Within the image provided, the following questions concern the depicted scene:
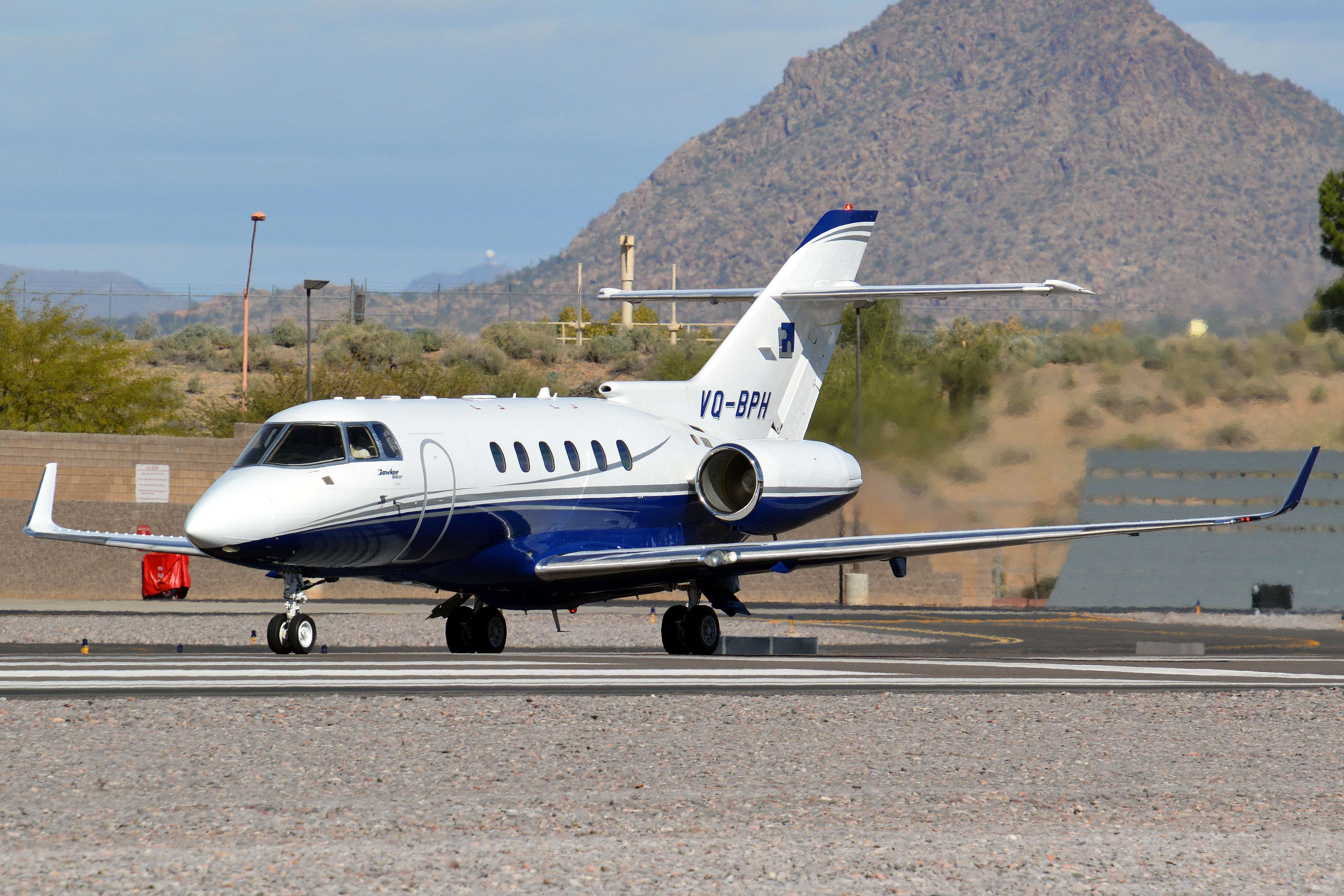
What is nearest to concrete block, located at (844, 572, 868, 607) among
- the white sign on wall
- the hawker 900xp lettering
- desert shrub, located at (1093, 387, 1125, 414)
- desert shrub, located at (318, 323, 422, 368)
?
desert shrub, located at (1093, 387, 1125, 414)

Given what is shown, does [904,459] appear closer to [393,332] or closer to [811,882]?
[811,882]

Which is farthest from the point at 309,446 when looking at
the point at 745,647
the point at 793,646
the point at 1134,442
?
the point at 1134,442

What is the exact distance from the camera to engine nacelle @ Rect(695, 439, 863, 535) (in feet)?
73.3

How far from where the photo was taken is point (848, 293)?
24.6 metres

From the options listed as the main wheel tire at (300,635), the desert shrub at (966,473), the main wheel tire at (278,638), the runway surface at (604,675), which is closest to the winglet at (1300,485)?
the runway surface at (604,675)

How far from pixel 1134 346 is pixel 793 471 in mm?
15320

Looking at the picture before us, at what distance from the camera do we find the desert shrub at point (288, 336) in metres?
88.9

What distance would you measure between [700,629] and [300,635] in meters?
5.70

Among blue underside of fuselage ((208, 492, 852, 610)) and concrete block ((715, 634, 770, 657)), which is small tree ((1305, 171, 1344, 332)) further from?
blue underside of fuselage ((208, 492, 852, 610))

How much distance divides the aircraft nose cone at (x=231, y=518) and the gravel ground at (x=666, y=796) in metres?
3.98

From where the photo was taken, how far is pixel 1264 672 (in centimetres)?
1798

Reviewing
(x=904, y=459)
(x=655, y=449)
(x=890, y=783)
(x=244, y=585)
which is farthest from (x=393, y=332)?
(x=890, y=783)

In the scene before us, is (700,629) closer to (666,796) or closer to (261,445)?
(261,445)

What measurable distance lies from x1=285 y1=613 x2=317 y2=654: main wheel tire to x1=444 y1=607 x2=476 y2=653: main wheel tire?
321cm
